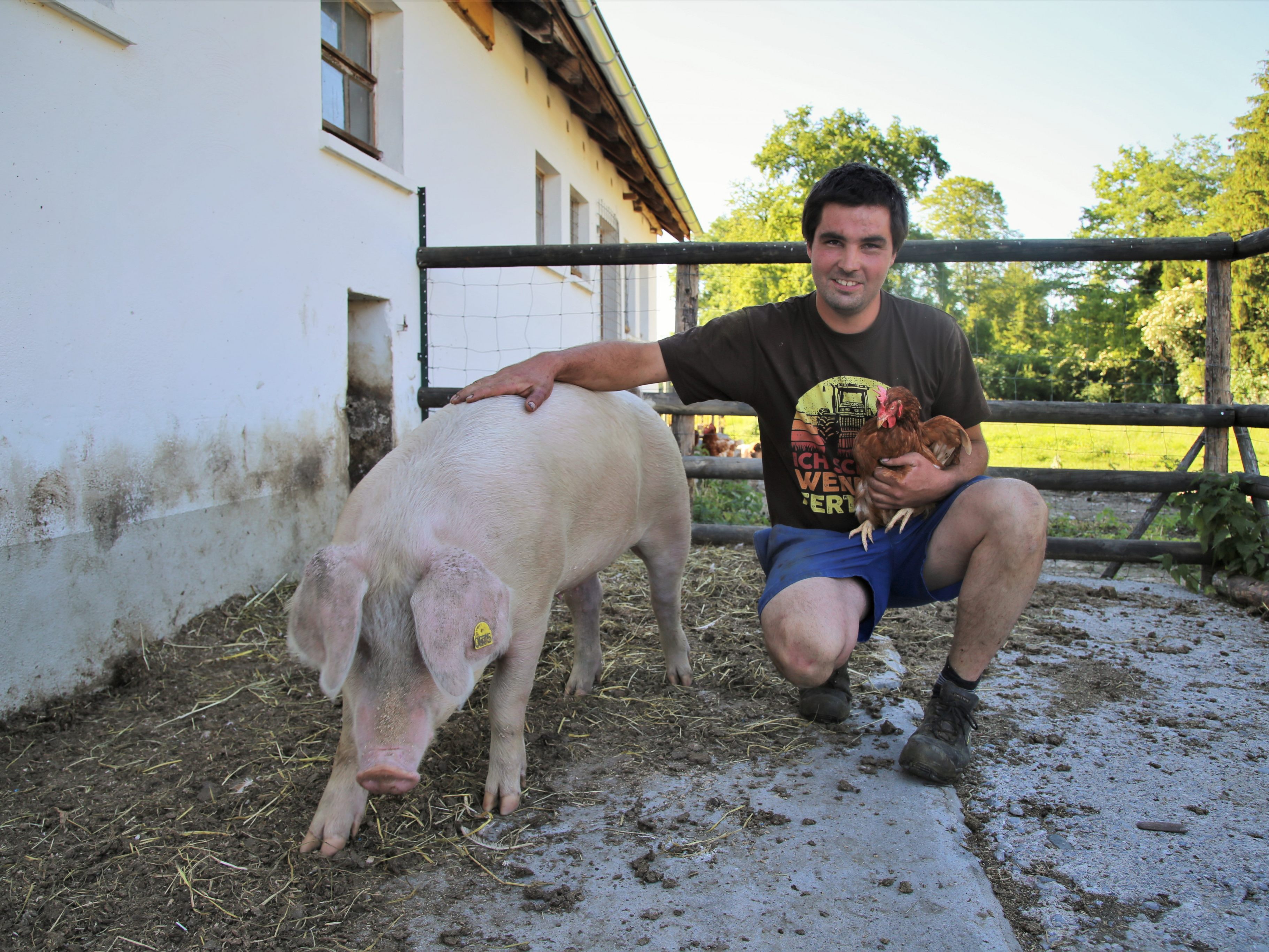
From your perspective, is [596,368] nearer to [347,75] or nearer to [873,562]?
[873,562]

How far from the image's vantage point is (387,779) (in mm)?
1677

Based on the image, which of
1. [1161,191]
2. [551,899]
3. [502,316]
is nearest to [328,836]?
[551,899]

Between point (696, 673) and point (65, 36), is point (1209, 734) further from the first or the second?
point (65, 36)

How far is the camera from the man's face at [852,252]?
2400mm

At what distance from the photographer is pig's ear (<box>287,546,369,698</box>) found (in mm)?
1732

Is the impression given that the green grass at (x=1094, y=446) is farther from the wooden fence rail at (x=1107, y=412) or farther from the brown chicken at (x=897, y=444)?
the brown chicken at (x=897, y=444)

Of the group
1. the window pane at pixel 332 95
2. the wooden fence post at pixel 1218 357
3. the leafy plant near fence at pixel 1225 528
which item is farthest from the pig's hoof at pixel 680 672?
the window pane at pixel 332 95

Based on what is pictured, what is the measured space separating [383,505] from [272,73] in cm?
299

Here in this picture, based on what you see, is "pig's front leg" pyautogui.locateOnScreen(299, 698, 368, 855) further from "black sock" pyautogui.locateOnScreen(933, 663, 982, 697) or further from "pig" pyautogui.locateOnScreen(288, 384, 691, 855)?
"black sock" pyautogui.locateOnScreen(933, 663, 982, 697)

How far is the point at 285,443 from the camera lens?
4.01m

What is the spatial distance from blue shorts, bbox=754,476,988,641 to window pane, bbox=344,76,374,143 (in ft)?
13.9

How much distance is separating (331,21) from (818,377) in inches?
166

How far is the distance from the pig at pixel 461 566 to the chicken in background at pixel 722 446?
482 centimetres

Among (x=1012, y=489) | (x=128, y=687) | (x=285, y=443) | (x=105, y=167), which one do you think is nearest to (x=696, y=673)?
(x=1012, y=489)
